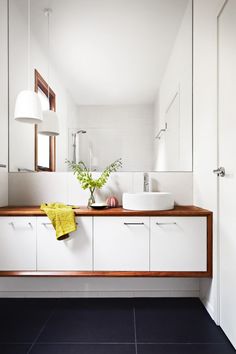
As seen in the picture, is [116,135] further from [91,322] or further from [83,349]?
[83,349]

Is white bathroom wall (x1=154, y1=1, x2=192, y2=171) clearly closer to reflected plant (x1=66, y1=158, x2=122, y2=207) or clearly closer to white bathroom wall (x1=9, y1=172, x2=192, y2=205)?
white bathroom wall (x1=9, y1=172, x2=192, y2=205)

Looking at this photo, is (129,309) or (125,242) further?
(129,309)

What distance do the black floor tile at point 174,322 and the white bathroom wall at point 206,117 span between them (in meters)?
0.09

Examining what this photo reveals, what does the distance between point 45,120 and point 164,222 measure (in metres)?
1.28

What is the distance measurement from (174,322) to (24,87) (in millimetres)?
2179

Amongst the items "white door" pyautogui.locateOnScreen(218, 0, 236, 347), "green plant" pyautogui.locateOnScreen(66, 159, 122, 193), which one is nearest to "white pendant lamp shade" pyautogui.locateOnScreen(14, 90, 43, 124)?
"green plant" pyautogui.locateOnScreen(66, 159, 122, 193)

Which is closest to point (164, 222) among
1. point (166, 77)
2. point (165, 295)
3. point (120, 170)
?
point (120, 170)

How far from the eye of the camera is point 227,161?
1601mm

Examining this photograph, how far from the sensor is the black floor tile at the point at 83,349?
1568 millimetres

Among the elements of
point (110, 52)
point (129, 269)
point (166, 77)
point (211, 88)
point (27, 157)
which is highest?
point (110, 52)

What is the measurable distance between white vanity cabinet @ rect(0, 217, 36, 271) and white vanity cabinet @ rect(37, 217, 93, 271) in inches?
2.0

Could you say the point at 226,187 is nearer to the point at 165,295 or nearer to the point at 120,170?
the point at 120,170

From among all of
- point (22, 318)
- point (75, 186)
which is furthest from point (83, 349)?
point (75, 186)

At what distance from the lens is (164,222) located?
6.09ft
